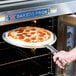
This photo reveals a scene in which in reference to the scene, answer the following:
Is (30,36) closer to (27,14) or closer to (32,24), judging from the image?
(32,24)

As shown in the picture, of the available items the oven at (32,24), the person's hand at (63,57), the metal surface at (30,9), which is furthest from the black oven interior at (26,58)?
the person's hand at (63,57)

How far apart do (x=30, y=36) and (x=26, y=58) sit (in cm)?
21

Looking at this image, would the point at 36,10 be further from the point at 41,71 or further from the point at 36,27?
the point at 41,71

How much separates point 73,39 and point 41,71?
0.46m

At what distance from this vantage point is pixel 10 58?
2566 mm

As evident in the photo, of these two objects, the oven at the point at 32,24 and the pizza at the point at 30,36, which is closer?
the oven at the point at 32,24

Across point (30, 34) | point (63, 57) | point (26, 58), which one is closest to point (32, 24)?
point (30, 34)

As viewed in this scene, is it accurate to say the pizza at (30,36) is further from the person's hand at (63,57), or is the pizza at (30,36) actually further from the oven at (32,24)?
the person's hand at (63,57)

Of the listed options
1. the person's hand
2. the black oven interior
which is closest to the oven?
the black oven interior

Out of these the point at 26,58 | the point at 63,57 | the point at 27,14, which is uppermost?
the point at 27,14

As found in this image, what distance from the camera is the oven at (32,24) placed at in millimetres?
2152

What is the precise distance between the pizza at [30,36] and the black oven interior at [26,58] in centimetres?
4

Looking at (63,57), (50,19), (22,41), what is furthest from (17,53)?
(63,57)

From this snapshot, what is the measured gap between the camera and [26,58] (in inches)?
102
